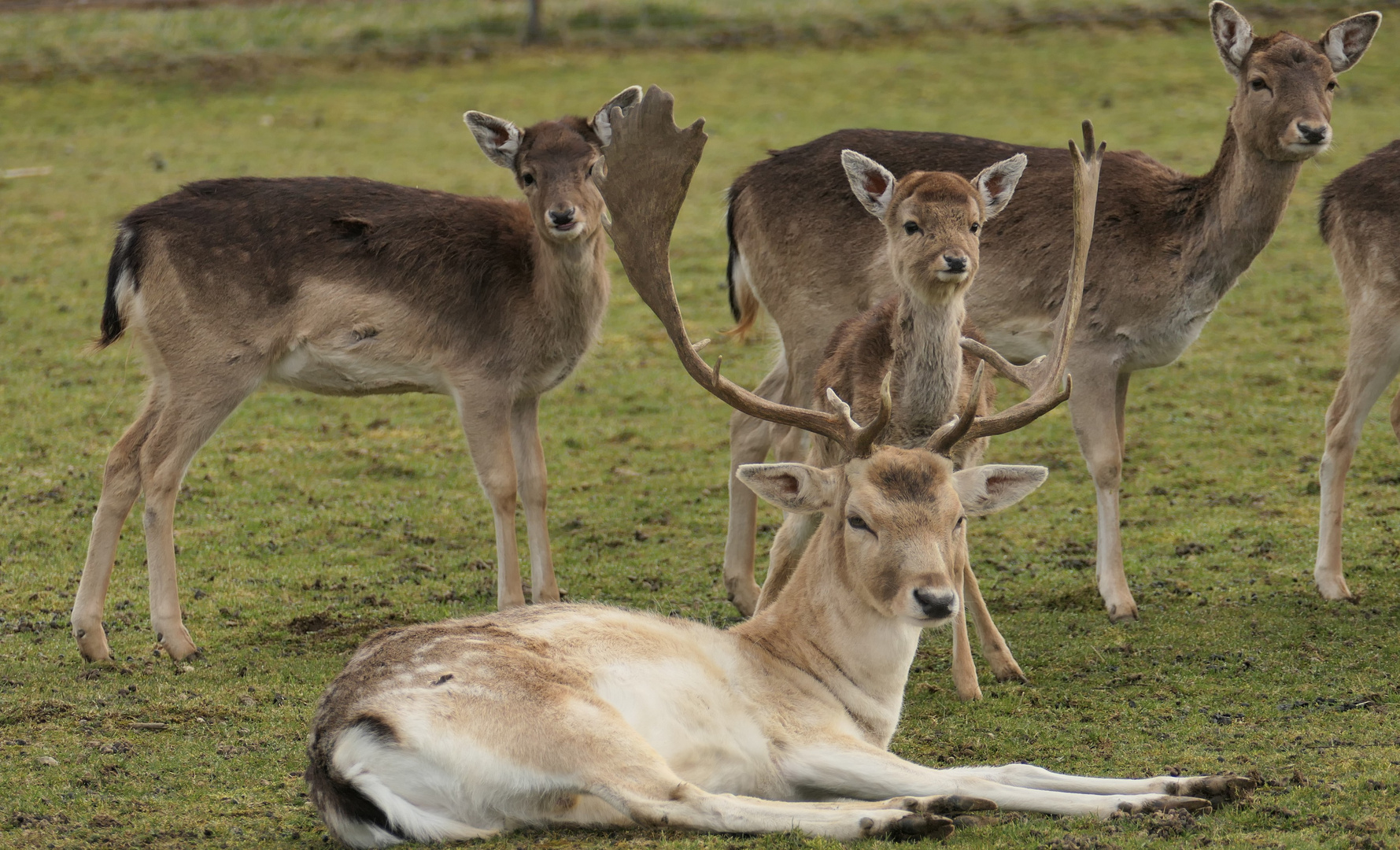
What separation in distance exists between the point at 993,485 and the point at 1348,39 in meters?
4.66

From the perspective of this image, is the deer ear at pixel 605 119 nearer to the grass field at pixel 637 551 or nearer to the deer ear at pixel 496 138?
the deer ear at pixel 496 138

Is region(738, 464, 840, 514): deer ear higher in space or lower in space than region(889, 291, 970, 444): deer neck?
lower

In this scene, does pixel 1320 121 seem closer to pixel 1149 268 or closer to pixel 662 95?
pixel 1149 268

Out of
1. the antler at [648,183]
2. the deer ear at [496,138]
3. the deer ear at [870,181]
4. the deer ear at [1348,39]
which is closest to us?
the antler at [648,183]

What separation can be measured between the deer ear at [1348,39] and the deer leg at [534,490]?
5192mm

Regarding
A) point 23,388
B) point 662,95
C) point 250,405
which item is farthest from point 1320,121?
Result: point 23,388

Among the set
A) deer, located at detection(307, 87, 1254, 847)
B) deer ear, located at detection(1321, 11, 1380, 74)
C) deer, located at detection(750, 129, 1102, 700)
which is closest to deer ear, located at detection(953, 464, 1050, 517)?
deer, located at detection(307, 87, 1254, 847)

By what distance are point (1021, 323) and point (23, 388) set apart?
9040mm

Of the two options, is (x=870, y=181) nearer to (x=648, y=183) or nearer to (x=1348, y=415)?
(x=648, y=183)

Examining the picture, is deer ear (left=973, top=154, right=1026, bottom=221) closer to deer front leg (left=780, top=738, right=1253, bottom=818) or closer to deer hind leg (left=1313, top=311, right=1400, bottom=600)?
deer hind leg (left=1313, top=311, right=1400, bottom=600)

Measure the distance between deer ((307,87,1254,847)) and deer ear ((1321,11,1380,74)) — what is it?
4447mm

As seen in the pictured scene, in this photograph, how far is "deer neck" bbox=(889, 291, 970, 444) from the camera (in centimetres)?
713

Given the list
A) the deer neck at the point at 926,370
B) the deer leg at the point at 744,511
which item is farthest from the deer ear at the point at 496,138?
the deer neck at the point at 926,370

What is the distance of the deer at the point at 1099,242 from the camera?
882cm
